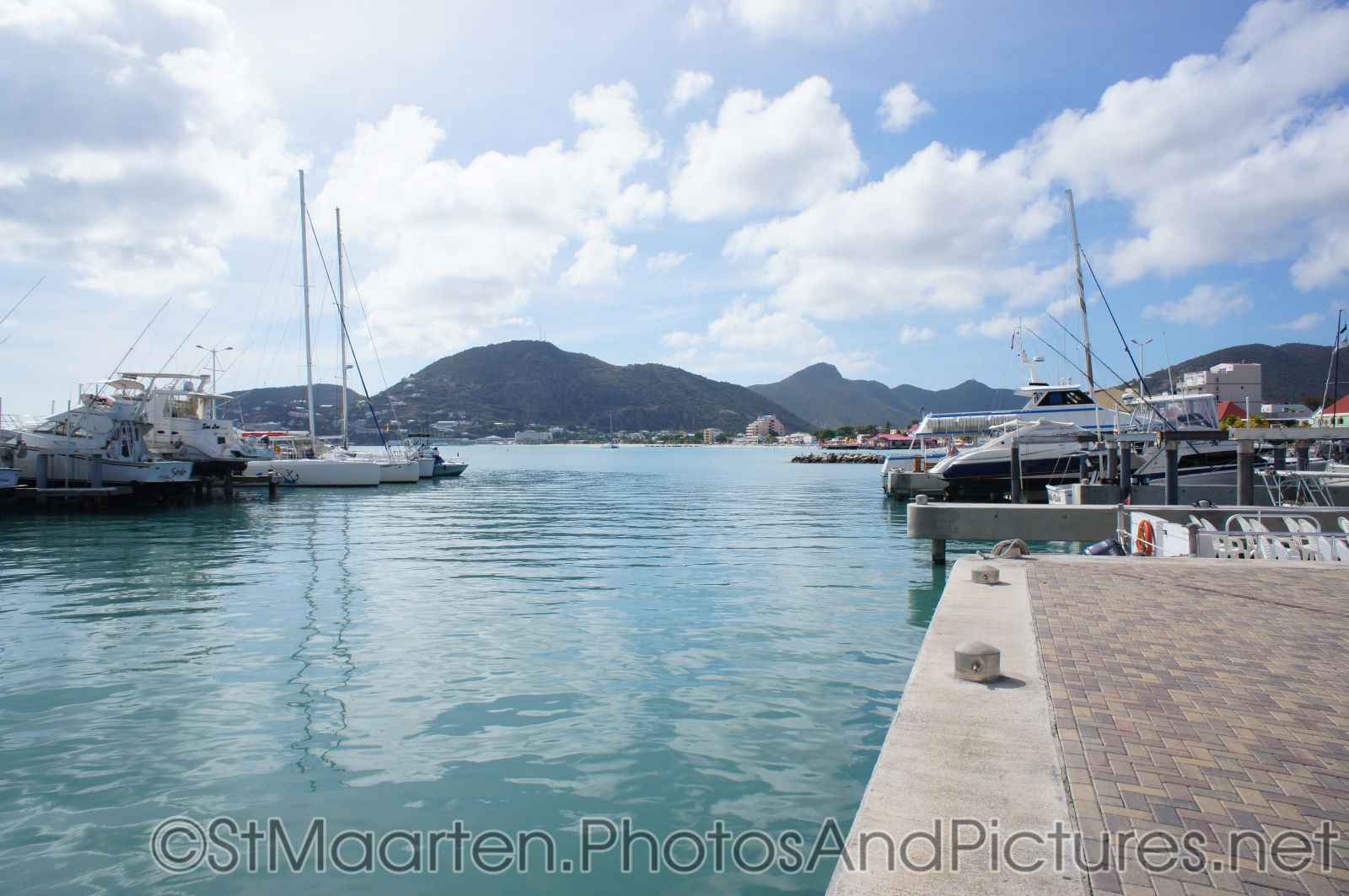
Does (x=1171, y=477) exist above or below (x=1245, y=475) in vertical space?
below

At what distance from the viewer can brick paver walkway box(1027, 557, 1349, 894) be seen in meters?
3.62

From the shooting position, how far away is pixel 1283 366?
582ft

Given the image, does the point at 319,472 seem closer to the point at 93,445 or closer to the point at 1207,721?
the point at 93,445

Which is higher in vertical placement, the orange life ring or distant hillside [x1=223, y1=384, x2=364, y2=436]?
distant hillside [x1=223, y1=384, x2=364, y2=436]

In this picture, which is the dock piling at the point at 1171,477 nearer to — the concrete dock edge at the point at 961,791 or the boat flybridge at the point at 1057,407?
the concrete dock edge at the point at 961,791

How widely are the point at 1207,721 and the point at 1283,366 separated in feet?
720

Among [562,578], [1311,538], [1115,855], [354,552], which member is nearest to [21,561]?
[354,552]

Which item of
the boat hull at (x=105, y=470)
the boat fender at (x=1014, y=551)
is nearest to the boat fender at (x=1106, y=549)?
the boat fender at (x=1014, y=551)

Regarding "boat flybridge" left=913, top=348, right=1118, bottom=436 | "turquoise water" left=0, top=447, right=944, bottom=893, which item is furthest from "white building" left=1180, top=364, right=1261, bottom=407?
"turquoise water" left=0, top=447, right=944, bottom=893

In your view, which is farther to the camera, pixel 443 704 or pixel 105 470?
pixel 105 470

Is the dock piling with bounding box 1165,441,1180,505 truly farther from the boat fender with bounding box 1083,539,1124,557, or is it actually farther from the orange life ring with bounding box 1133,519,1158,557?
the orange life ring with bounding box 1133,519,1158,557

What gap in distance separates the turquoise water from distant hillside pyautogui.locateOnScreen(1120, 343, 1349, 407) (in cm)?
16649

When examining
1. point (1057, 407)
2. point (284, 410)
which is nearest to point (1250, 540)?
point (1057, 407)

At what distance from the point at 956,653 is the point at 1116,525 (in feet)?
39.2
